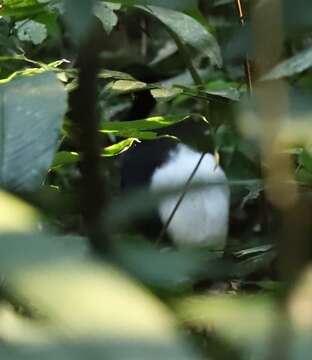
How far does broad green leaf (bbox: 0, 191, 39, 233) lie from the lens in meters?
0.30

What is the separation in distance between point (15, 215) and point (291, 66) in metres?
0.13

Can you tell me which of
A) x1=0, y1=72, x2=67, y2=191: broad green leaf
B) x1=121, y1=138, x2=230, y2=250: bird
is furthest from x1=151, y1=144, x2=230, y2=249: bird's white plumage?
x1=0, y1=72, x2=67, y2=191: broad green leaf

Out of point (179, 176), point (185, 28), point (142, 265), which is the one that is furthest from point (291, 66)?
point (179, 176)

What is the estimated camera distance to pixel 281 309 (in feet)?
0.88

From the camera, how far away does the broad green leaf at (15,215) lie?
297mm

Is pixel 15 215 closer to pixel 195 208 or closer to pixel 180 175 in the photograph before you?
pixel 180 175

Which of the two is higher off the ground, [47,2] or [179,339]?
[179,339]

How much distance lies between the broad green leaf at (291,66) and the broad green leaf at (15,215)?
97 millimetres

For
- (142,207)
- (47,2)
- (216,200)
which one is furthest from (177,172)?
(142,207)

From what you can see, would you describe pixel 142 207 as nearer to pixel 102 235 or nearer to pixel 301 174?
pixel 102 235

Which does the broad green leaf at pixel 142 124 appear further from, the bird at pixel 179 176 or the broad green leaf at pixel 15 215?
the bird at pixel 179 176

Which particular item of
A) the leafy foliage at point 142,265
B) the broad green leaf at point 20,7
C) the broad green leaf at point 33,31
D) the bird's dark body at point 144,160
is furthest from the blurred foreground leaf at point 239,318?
the bird's dark body at point 144,160

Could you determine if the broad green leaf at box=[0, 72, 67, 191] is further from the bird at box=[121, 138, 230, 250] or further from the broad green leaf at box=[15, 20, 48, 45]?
the bird at box=[121, 138, 230, 250]

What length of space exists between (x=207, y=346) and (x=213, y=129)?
523 mm
